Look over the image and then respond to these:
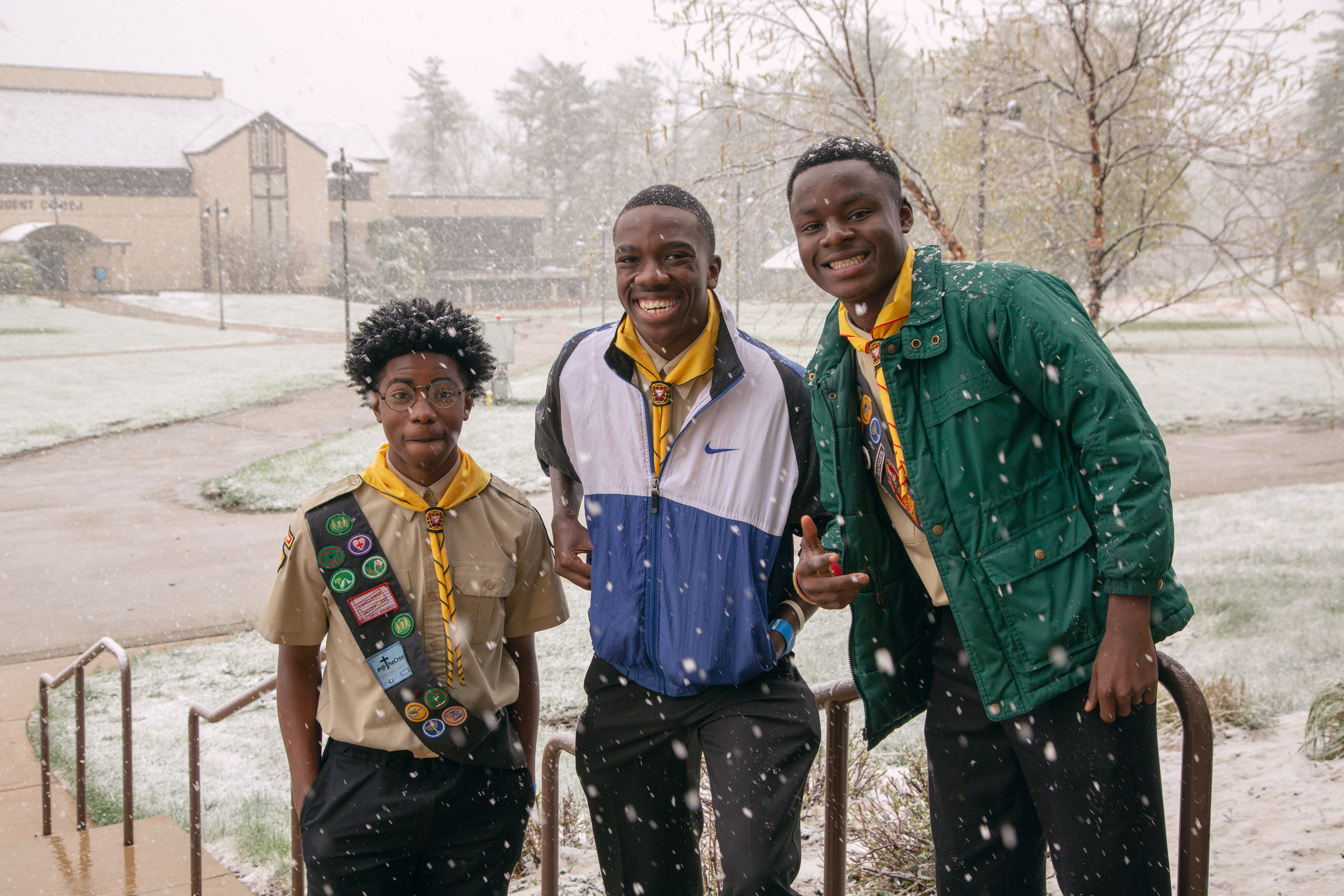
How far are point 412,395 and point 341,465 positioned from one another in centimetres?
1259

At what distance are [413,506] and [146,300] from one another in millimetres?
36387

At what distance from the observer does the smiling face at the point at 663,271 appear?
7.89ft

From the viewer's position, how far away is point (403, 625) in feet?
7.51

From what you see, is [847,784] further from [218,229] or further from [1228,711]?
[218,229]

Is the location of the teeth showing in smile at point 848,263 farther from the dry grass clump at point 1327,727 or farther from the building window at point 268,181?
the building window at point 268,181

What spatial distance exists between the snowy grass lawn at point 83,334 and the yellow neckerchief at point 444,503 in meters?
27.6

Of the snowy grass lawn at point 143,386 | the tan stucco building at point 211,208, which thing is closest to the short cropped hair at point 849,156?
the snowy grass lawn at point 143,386

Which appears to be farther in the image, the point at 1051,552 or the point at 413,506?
the point at 413,506

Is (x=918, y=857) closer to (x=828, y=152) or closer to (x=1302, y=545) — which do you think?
(x=828, y=152)

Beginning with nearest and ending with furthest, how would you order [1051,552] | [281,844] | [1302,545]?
[1051,552]
[281,844]
[1302,545]

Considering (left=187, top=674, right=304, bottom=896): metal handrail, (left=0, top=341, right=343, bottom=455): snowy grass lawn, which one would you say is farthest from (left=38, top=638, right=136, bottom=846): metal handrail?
(left=0, top=341, right=343, bottom=455): snowy grass lawn

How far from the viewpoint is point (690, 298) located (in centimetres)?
242

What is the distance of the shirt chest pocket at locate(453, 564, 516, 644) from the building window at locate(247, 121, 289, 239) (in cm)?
3880

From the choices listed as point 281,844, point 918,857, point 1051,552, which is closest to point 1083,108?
point 918,857
